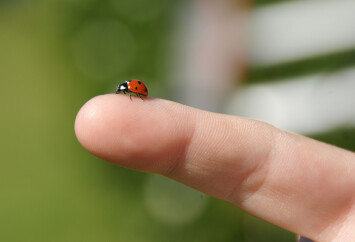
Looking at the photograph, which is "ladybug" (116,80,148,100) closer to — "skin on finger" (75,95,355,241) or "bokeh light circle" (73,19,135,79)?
"skin on finger" (75,95,355,241)

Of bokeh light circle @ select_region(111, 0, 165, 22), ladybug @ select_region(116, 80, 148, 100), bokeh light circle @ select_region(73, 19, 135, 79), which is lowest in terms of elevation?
bokeh light circle @ select_region(73, 19, 135, 79)

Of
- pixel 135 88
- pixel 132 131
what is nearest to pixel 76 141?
pixel 135 88

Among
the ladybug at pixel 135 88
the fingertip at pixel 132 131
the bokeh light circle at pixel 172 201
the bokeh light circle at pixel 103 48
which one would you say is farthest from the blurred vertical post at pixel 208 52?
the fingertip at pixel 132 131

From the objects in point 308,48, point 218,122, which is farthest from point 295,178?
point 308,48

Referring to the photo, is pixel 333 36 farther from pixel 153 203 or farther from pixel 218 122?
pixel 218 122

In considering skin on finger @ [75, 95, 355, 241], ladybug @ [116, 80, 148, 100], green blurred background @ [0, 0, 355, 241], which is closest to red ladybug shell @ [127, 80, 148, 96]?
ladybug @ [116, 80, 148, 100]

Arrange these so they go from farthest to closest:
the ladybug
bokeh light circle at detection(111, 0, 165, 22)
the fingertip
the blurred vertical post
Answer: bokeh light circle at detection(111, 0, 165, 22) → the blurred vertical post → the ladybug → the fingertip

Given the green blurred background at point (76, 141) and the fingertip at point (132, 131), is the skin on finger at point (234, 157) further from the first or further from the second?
the green blurred background at point (76, 141)
